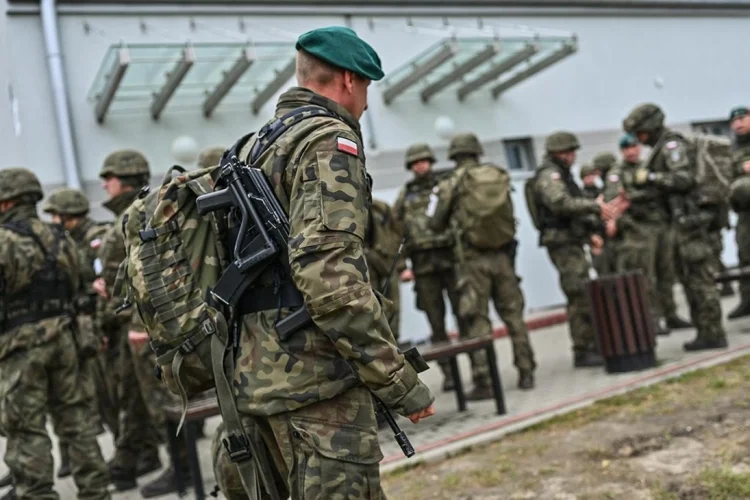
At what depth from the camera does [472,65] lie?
1098cm

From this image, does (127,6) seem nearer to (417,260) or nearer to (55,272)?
(417,260)

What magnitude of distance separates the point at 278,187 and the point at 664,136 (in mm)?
5171

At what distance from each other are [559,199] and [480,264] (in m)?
0.95

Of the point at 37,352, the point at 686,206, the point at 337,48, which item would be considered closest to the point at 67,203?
the point at 37,352

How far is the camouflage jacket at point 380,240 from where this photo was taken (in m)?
6.37

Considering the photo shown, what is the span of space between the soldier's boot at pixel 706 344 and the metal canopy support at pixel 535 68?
576 cm

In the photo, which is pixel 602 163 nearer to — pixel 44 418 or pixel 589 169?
pixel 589 169

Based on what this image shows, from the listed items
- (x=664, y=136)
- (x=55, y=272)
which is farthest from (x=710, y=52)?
(x=55, y=272)

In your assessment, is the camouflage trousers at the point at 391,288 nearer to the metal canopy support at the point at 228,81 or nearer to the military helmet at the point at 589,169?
the metal canopy support at the point at 228,81

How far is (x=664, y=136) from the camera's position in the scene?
673cm

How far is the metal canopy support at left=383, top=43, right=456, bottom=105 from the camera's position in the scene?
10.2 m

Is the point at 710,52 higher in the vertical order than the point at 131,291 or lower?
higher

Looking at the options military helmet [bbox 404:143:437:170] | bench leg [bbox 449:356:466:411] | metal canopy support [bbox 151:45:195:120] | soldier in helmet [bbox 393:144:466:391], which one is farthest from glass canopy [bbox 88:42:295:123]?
bench leg [bbox 449:356:466:411]

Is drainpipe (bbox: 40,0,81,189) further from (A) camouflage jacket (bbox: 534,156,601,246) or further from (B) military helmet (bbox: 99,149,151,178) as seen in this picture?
(A) camouflage jacket (bbox: 534,156,601,246)
